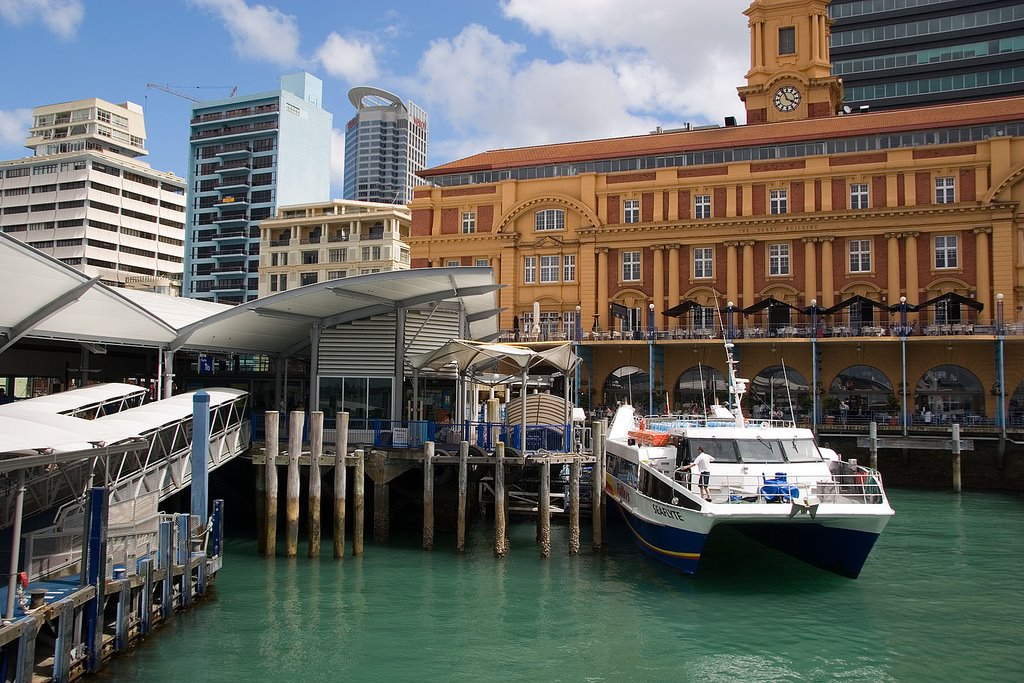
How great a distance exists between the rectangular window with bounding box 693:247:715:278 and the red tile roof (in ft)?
20.9

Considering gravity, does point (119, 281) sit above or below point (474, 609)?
Result: above

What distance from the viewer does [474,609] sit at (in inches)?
729

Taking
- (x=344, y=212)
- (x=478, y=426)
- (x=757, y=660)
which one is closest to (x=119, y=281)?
(x=344, y=212)

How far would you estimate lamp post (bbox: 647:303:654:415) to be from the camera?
157ft

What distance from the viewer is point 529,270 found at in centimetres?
5528

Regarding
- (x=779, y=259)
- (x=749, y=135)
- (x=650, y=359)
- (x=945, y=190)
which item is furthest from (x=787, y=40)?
(x=650, y=359)

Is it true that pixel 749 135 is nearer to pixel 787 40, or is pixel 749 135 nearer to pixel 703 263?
pixel 703 263

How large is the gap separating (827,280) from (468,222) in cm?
2296

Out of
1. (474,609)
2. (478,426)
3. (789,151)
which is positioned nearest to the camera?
(474,609)

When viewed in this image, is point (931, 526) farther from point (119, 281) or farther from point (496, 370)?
point (119, 281)

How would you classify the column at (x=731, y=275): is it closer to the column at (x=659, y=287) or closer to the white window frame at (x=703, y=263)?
the white window frame at (x=703, y=263)

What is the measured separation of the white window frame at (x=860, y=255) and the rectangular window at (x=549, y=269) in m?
17.5

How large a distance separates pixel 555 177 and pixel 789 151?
14360 mm

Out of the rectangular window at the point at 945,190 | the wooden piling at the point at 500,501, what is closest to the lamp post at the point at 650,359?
the rectangular window at the point at 945,190
